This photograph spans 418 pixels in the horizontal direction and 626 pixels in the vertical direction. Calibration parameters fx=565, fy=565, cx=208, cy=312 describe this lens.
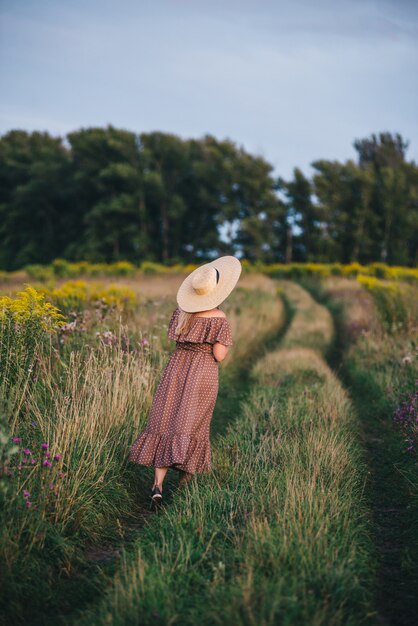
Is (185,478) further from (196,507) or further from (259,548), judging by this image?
(259,548)

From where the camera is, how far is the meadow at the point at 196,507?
9.56 ft

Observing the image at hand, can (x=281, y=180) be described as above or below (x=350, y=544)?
above

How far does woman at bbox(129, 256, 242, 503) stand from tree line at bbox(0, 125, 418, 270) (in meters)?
38.5

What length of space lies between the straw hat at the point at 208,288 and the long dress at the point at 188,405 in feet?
0.42

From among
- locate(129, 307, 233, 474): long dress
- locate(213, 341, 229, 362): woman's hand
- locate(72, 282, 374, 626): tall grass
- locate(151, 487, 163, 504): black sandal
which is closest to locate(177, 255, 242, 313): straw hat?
locate(129, 307, 233, 474): long dress

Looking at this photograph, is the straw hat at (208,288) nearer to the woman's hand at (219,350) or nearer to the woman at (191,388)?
the woman at (191,388)

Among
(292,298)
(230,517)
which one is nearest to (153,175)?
(292,298)

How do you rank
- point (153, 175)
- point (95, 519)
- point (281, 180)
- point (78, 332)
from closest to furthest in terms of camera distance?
point (95, 519), point (78, 332), point (153, 175), point (281, 180)

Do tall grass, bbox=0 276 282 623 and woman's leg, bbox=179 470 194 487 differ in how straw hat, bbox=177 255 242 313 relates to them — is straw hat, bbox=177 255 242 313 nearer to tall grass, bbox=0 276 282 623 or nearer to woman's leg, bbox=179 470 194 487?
tall grass, bbox=0 276 282 623

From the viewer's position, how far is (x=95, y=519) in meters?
4.03

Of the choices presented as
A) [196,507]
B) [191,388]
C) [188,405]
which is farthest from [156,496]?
[191,388]

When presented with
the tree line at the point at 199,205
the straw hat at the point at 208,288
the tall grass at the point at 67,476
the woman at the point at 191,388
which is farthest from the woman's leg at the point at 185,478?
the tree line at the point at 199,205

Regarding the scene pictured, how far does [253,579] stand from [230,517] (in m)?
0.78

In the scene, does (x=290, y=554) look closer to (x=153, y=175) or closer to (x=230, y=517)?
(x=230, y=517)
